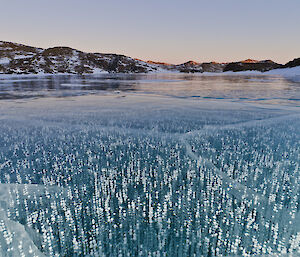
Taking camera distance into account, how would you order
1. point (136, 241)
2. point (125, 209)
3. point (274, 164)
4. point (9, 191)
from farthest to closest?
point (274, 164) → point (9, 191) → point (125, 209) → point (136, 241)

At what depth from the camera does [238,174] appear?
545 centimetres

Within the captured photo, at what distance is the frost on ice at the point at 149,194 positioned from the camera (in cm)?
340

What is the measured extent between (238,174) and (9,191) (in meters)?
5.31

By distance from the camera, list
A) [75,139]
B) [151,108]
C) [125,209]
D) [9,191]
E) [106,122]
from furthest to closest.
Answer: [151,108], [106,122], [75,139], [9,191], [125,209]

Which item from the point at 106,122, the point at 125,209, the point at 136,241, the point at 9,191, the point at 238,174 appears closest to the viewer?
the point at 136,241

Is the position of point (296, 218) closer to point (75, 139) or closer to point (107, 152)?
point (107, 152)

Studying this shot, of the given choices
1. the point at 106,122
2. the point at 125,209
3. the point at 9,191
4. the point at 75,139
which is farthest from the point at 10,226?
the point at 106,122

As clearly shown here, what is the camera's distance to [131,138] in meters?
8.45

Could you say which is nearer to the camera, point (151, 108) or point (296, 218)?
point (296, 218)

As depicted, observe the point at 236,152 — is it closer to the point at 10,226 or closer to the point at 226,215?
the point at 226,215

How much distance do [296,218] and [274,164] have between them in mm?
2311

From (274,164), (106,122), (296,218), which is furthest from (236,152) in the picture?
(106,122)

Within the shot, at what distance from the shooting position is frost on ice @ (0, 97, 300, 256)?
11.2 ft

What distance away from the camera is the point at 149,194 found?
4621mm
